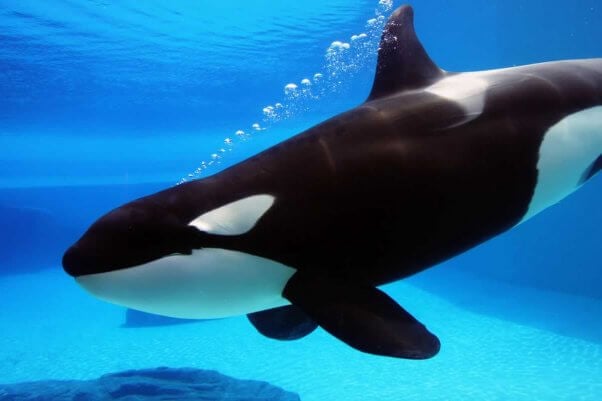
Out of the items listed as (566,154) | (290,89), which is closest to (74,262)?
(566,154)

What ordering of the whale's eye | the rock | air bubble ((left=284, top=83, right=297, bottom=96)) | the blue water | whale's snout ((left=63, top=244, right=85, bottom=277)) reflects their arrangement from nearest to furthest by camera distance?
whale's snout ((left=63, top=244, right=85, bottom=277)) < the whale's eye < the rock < the blue water < air bubble ((left=284, top=83, right=297, bottom=96))

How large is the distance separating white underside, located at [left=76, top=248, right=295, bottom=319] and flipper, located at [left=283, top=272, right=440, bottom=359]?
0.14 metres

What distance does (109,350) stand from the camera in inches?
677

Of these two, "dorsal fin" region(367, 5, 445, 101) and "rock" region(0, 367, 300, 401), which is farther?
"rock" region(0, 367, 300, 401)

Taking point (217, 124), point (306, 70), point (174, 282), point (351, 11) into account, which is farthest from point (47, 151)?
point (174, 282)

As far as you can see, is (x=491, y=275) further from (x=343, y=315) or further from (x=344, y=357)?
(x=343, y=315)

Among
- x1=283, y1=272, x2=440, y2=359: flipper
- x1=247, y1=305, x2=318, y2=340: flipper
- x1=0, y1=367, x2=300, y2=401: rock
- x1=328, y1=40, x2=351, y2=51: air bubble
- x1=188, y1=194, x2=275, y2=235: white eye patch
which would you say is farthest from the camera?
x1=328, y1=40, x2=351, y2=51: air bubble

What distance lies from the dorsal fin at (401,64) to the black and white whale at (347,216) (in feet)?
0.88

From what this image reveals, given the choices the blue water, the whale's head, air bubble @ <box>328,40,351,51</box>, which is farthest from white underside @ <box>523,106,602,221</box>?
air bubble @ <box>328,40,351,51</box>

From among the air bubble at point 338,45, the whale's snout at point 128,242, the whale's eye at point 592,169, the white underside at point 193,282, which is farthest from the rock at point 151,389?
the air bubble at point 338,45

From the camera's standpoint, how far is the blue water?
1466cm

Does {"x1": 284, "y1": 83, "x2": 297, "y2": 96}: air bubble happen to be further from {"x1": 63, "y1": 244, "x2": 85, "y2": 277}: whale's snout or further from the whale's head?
{"x1": 63, "y1": 244, "x2": 85, "y2": 277}: whale's snout

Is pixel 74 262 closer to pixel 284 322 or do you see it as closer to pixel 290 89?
pixel 284 322

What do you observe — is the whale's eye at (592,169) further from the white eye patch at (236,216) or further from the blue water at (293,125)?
the blue water at (293,125)
